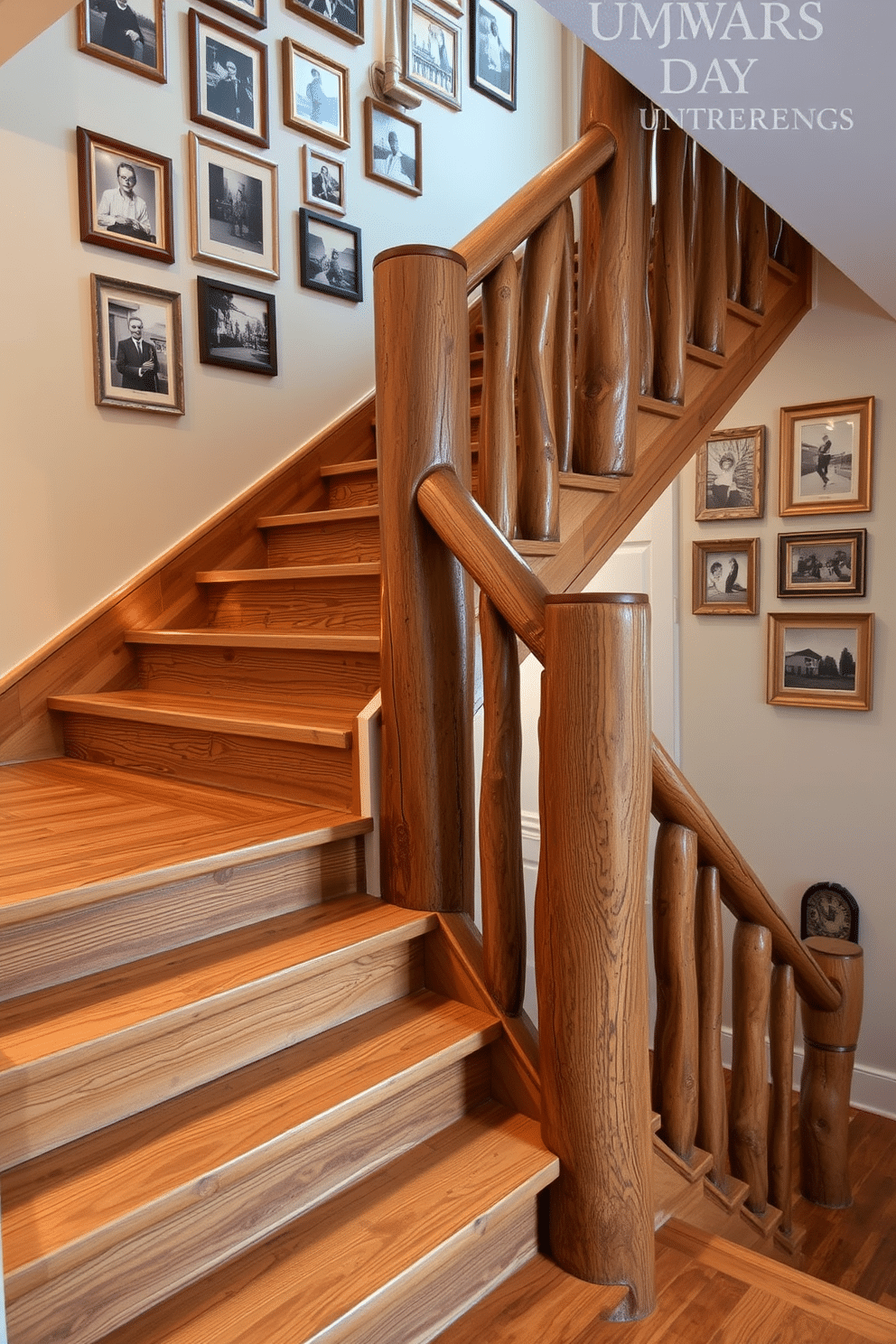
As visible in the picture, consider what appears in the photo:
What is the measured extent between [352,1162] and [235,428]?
7.76 ft

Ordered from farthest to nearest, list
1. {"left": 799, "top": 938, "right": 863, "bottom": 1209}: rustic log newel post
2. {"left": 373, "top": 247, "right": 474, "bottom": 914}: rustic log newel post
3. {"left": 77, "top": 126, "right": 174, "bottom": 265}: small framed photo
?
1. {"left": 77, "top": 126, "right": 174, "bottom": 265}: small framed photo
2. {"left": 799, "top": 938, "right": 863, "bottom": 1209}: rustic log newel post
3. {"left": 373, "top": 247, "right": 474, "bottom": 914}: rustic log newel post

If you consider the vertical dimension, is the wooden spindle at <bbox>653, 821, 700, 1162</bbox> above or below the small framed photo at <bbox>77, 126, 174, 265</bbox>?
below

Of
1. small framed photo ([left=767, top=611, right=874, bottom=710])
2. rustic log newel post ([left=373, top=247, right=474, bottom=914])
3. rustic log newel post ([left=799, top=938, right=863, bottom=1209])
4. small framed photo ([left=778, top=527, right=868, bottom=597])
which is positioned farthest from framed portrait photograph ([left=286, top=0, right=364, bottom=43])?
rustic log newel post ([left=799, top=938, right=863, bottom=1209])

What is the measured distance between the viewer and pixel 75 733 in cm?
267

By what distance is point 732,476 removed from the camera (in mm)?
4016

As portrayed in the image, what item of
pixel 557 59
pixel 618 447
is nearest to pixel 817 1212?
pixel 618 447

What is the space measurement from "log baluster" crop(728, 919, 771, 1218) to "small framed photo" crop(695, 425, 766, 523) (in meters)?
2.27

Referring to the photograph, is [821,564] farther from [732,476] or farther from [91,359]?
[91,359]

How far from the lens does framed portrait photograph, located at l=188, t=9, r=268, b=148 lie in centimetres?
300

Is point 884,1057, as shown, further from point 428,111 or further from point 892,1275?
point 428,111

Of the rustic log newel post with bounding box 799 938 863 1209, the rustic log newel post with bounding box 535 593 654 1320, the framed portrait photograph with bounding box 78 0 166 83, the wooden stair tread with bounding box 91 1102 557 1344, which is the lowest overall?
the rustic log newel post with bounding box 799 938 863 1209

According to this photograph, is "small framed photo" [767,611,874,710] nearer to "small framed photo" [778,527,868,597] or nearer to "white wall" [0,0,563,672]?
"small framed photo" [778,527,868,597]

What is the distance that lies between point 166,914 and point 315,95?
2.96m

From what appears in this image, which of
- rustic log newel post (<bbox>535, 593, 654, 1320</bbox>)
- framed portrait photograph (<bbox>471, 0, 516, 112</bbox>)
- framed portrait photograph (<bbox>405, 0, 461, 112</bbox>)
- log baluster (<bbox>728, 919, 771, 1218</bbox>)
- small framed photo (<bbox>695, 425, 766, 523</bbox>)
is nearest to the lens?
rustic log newel post (<bbox>535, 593, 654, 1320</bbox>)
